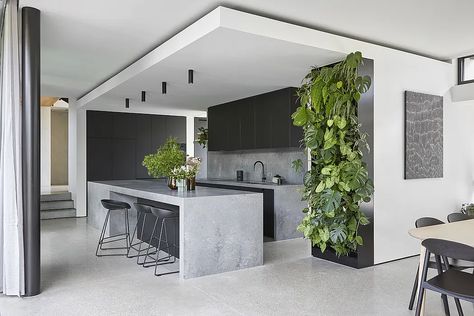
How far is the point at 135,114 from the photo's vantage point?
9.61m

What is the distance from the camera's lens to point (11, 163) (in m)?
3.44

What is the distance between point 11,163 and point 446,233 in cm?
368

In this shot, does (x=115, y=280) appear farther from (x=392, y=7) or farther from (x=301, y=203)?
(x=392, y=7)

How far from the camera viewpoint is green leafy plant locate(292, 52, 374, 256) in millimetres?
4105

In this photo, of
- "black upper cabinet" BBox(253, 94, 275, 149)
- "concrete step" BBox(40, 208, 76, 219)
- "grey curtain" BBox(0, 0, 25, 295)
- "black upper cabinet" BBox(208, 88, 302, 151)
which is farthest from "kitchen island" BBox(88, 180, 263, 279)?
"concrete step" BBox(40, 208, 76, 219)

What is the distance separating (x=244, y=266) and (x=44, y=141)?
8335 millimetres

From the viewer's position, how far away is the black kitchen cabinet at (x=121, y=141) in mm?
9078

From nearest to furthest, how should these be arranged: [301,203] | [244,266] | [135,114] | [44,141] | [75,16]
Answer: [75,16] → [244,266] → [301,203] → [135,114] → [44,141]

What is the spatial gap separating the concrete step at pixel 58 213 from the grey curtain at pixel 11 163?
519cm

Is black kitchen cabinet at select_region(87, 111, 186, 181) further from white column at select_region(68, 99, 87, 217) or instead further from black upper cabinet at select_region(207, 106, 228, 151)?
black upper cabinet at select_region(207, 106, 228, 151)

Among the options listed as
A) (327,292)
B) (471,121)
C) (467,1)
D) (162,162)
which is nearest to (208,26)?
(162,162)

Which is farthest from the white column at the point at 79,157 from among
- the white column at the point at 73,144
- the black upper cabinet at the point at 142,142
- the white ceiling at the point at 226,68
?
the white ceiling at the point at 226,68

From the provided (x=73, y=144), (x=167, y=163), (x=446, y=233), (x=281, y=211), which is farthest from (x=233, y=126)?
(x=446, y=233)

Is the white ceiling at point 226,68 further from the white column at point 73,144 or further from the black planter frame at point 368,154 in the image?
the white column at point 73,144
